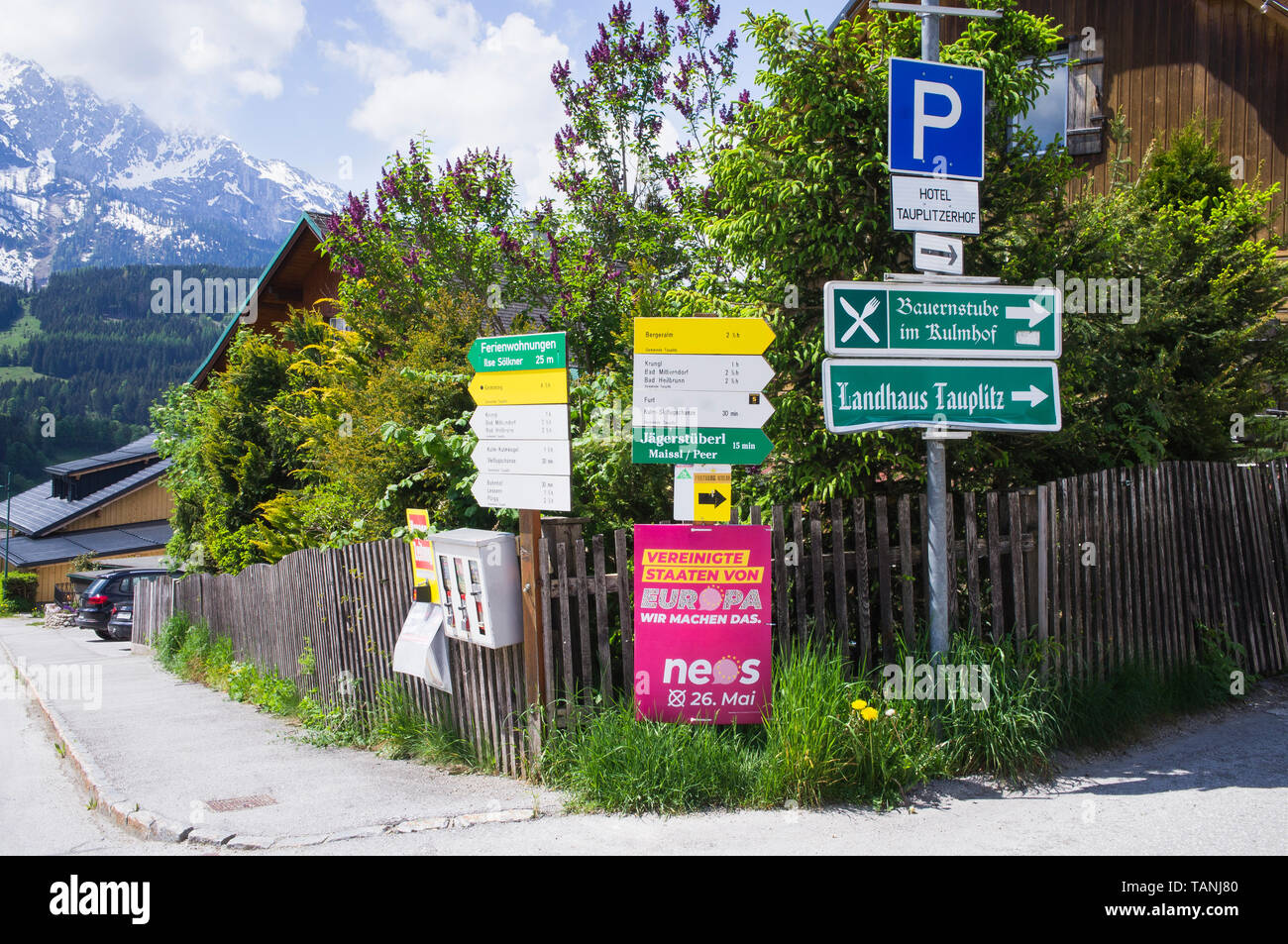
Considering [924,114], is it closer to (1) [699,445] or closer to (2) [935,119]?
(2) [935,119]

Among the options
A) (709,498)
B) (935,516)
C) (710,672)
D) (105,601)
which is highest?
(709,498)

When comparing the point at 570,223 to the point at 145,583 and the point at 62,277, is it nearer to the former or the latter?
the point at 145,583

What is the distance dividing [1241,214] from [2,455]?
398 feet

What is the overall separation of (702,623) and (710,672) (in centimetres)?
29

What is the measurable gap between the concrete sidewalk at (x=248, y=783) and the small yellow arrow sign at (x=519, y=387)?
249 centimetres

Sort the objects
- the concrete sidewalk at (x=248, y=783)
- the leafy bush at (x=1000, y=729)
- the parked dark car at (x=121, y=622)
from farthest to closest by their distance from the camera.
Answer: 1. the parked dark car at (x=121, y=622)
2. the concrete sidewalk at (x=248, y=783)
3. the leafy bush at (x=1000, y=729)

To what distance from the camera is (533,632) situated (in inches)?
234

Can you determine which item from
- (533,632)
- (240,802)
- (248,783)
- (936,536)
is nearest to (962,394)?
(936,536)

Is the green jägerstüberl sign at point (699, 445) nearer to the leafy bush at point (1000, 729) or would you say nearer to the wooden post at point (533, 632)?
the wooden post at point (533, 632)

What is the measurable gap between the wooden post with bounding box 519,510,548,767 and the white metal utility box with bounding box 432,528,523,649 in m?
0.12

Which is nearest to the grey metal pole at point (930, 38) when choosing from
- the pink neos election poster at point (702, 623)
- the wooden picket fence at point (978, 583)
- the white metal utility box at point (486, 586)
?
the wooden picket fence at point (978, 583)

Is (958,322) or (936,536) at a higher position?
(958,322)

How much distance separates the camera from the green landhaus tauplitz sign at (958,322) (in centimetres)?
573

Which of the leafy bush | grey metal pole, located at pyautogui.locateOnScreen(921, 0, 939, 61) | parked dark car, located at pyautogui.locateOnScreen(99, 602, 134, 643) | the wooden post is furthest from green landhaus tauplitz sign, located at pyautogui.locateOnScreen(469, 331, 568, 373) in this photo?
parked dark car, located at pyautogui.locateOnScreen(99, 602, 134, 643)
